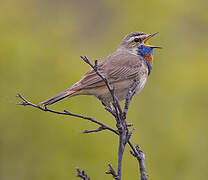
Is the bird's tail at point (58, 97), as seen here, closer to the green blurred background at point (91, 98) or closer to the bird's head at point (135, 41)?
the bird's head at point (135, 41)

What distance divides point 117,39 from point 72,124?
3020mm

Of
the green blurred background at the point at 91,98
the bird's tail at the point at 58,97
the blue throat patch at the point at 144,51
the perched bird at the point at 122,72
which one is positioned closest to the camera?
the bird's tail at the point at 58,97

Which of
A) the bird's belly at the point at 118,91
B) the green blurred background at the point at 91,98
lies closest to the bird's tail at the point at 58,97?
the bird's belly at the point at 118,91

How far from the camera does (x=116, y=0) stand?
1000cm

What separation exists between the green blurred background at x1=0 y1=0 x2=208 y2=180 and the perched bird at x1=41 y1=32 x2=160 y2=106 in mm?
2169

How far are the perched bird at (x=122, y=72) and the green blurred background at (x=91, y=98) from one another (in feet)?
7.12

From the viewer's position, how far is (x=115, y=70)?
430 cm

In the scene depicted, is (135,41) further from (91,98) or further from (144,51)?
(91,98)

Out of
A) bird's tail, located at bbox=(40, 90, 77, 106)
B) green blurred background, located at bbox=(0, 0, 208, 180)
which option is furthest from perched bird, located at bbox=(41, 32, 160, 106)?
green blurred background, located at bbox=(0, 0, 208, 180)

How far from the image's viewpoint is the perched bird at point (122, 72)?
4.09 metres

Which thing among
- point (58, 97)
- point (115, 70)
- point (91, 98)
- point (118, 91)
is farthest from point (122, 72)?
point (91, 98)

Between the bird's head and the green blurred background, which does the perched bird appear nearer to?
the bird's head

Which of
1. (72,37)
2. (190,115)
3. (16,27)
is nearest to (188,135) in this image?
(190,115)

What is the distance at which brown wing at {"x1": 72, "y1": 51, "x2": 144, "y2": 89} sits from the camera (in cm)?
410
